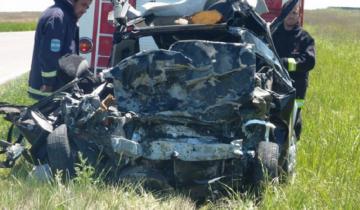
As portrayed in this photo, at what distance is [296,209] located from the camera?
4.37 metres

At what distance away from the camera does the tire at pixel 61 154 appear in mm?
5078

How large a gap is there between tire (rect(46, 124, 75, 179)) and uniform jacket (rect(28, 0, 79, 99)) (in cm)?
139

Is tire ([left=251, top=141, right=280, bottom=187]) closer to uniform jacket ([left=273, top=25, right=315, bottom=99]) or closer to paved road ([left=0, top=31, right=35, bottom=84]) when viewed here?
uniform jacket ([left=273, top=25, right=315, bottom=99])

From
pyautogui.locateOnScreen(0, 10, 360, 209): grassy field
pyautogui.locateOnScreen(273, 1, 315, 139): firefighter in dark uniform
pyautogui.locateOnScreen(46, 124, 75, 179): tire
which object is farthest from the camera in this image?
pyautogui.locateOnScreen(273, 1, 315, 139): firefighter in dark uniform

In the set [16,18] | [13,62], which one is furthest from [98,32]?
[16,18]

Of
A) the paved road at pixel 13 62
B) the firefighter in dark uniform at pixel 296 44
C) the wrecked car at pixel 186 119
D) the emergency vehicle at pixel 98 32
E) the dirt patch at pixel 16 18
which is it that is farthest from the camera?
the dirt patch at pixel 16 18

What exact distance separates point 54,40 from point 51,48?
0.08m

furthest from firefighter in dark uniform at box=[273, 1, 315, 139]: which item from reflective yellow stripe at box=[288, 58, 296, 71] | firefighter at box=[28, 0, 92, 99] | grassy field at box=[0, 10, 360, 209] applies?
firefighter at box=[28, 0, 92, 99]

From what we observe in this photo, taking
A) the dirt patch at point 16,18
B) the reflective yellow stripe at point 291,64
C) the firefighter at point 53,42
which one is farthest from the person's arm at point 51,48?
the dirt patch at point 16,18

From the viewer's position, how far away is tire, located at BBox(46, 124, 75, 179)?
5.08 meters

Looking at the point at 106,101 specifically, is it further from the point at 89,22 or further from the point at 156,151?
the point at 89,22

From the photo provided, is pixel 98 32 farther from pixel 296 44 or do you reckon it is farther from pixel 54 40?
pixel 296 44

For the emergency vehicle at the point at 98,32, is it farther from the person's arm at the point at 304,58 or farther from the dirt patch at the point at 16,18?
the dirt patch at the point at 16,18

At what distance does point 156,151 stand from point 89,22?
13.3 ft
